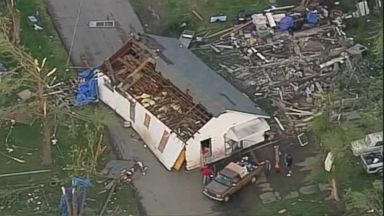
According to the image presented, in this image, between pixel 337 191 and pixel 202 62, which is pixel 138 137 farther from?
pixel 337 191

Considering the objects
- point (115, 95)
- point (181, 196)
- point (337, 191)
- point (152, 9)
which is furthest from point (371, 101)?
point (152, 9)

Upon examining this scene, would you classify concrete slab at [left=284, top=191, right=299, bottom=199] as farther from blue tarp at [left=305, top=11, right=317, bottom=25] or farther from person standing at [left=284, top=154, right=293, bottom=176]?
blue tarp at [left=305, top=11, right=317, bottom=25]

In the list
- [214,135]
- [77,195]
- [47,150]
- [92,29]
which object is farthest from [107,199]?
[92,29]

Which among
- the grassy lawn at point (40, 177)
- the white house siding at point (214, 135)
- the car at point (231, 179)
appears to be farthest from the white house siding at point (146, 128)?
the car at point (231, 179)

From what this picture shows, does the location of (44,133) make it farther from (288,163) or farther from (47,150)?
(288,163)

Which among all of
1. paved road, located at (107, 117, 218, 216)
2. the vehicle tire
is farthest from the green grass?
the vehicle tire

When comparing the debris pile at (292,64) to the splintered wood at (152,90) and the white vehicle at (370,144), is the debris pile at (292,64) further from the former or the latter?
the splintered wood at (152,90)
